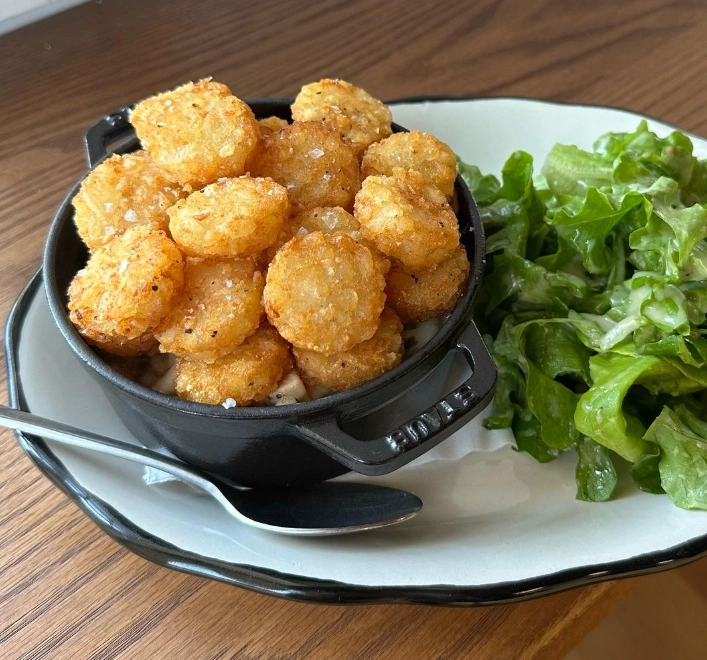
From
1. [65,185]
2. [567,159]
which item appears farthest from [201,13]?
[567,159]

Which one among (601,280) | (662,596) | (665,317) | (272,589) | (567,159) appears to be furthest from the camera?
(662,596)

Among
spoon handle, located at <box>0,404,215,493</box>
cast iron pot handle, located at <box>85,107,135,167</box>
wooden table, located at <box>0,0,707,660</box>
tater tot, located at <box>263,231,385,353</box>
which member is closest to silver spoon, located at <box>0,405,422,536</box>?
spoon handle, located at <box>0,404,215,493</box>

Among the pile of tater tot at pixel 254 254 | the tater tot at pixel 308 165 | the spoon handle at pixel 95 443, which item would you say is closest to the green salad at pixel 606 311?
the pile of tater tot at pixel 254 254

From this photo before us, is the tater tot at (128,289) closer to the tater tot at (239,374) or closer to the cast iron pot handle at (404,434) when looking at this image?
the tater tot at (239,374)

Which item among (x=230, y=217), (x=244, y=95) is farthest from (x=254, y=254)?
(x=244, y=95)

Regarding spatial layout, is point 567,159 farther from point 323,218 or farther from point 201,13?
point 201,13

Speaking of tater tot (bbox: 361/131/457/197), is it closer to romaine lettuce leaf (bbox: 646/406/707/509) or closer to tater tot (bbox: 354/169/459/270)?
tater tot (bbox: 354/169/459/270)
